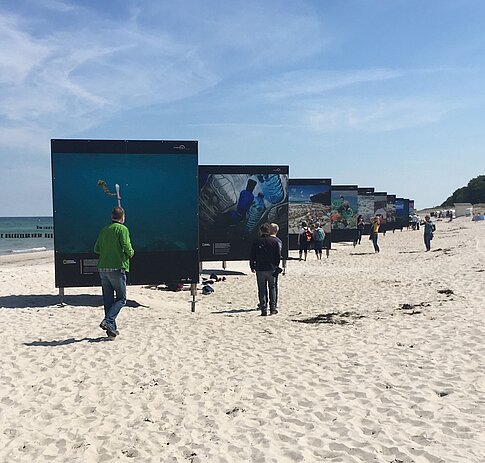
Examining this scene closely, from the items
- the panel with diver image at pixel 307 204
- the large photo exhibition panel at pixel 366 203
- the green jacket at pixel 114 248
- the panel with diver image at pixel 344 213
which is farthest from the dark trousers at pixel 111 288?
the large photo exhibition panel at pixel 366 203

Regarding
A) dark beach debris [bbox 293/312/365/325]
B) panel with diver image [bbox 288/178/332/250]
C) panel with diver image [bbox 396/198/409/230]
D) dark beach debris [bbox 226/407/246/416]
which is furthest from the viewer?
panel with diver image [bbox 396/198/409/230]

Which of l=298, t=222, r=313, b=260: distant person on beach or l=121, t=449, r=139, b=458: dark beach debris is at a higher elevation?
l=298, t=222, r=313, b=260: distant person on beach

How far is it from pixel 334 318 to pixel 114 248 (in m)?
4.74

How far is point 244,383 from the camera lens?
21.4 feet

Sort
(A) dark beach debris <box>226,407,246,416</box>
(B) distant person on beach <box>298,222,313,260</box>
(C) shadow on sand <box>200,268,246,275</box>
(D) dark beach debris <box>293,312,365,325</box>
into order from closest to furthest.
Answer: (A) dark beach debris <box>226,407,246,416</box> < (D) dark beach debris <box>293,312,365,325</box> < (C) shadow on sand <box>200,268,246,275</box> < (B) distant person on beach <box>298,222,313,260</box>

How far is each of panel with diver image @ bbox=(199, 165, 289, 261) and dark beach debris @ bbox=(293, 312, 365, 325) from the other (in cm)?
740

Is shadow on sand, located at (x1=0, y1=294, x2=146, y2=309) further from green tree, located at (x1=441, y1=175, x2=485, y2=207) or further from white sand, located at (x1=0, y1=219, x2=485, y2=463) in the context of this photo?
green tree, located at (x1=441, y1=175, x2=485, y2=207)

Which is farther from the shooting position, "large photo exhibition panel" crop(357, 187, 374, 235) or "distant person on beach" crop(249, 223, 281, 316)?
"large photo exhibition panel" crop(357, 187, 374, 235)

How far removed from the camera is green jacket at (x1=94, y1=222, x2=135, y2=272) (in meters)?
8.34

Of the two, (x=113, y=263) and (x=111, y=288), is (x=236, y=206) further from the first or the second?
(x=113, y=263)

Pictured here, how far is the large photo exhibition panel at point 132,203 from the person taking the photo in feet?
37.2

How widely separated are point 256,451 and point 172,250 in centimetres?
763

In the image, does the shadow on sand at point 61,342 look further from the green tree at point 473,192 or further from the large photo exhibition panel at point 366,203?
the green tree at point 473,192

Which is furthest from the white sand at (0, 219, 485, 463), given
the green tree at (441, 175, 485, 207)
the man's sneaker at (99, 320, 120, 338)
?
the green tree at (441, 175, 485, 207)
